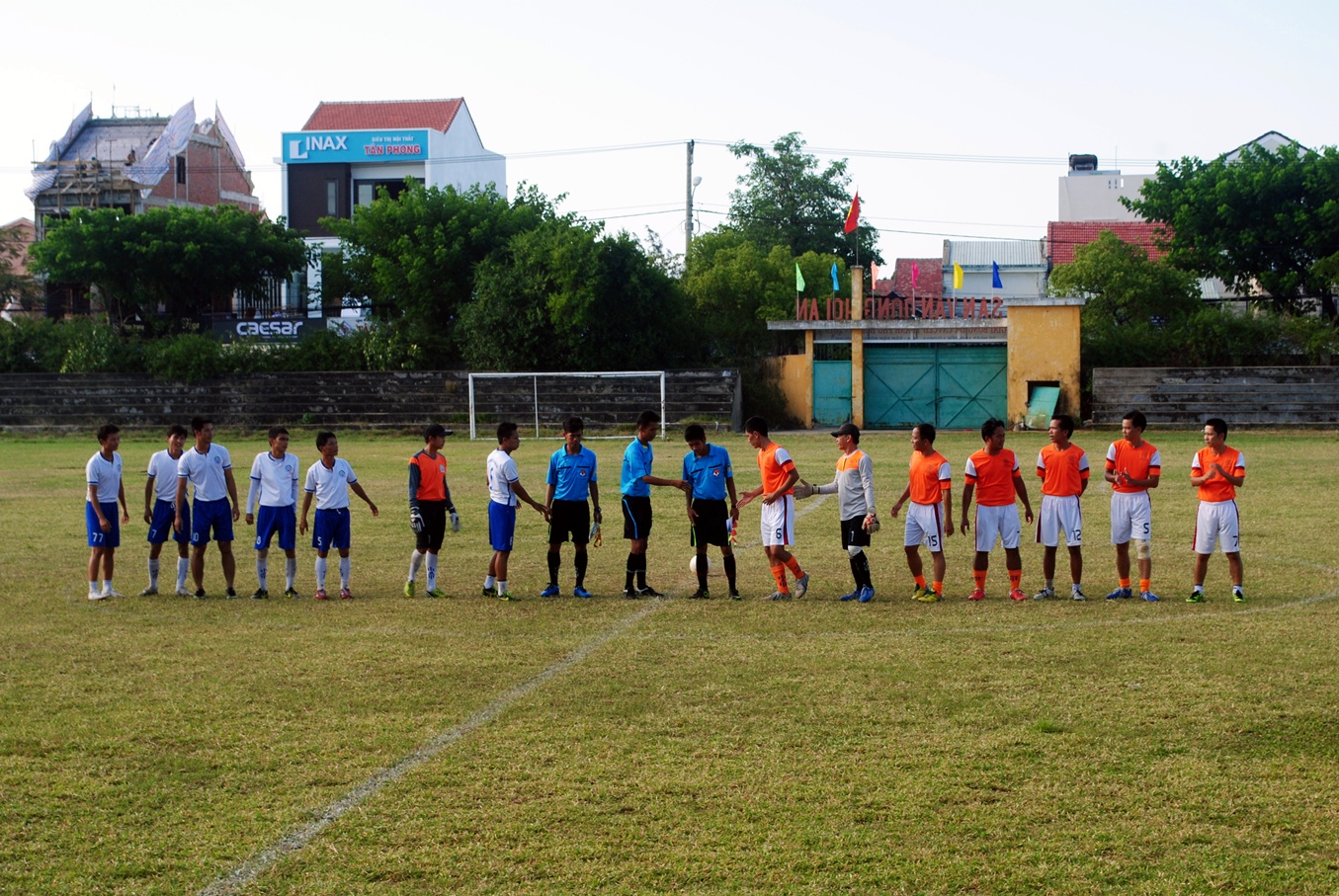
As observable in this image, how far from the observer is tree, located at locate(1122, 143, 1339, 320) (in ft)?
141

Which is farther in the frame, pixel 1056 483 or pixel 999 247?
pixel 999 247

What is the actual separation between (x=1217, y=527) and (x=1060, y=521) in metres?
1.42

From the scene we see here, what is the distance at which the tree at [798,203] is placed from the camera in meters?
67.1

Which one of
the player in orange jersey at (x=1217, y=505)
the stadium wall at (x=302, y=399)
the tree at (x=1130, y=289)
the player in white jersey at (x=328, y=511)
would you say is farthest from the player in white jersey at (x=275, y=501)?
the tree at (x=1130, y=289)

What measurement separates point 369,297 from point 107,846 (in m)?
50.0

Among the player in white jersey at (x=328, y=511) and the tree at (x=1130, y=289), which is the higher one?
the tree at (x=1130, y=289)

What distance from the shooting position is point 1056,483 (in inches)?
484

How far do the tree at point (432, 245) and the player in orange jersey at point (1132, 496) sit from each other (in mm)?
36692

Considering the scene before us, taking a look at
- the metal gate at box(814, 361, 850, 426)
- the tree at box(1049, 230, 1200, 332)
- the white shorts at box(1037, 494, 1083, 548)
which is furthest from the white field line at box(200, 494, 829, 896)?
the tree at box(1049, 230, 1200, 332)

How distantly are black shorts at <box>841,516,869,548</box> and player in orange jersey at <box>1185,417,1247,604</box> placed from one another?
122 inches

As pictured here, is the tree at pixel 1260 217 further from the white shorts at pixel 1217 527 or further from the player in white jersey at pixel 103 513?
the player in white jersey at pixel 103 513

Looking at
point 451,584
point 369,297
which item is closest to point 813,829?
point 451,584

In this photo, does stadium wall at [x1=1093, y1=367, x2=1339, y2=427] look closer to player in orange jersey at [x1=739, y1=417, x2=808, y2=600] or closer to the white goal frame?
the white goal frame

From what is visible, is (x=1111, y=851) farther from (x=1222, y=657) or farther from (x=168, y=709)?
(x=168, y=709)
